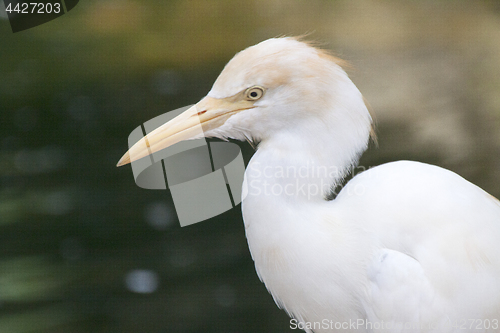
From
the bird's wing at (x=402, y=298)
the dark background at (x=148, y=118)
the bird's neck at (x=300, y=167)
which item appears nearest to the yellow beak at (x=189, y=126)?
the bird's neck at (x=300, y=167)

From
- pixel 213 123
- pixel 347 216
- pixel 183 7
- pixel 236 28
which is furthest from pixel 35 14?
pixel 347 216

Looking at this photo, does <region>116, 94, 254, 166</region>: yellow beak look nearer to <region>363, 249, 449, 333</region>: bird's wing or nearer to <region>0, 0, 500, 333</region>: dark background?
<region>363, 249, 449, 333</region>: bird's wing

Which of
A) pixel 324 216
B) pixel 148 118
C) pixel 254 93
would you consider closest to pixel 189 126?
pixel 254 93

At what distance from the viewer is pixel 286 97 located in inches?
30.0

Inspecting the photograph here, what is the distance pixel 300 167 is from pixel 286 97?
14 cm

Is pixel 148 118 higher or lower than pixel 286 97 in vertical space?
lower

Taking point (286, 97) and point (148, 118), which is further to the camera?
point (148, 118)

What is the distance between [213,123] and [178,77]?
883 millimetres

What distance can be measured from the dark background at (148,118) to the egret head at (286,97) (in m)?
0.79

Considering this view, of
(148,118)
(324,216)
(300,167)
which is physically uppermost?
(300,167)

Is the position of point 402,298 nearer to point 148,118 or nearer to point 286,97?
point 286,97

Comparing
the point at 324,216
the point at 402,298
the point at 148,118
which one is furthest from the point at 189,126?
the point at 148,118

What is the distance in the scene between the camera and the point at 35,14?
140 centimetres

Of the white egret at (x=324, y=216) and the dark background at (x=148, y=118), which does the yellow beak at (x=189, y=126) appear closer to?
the white egret at (x=324, y=216)
